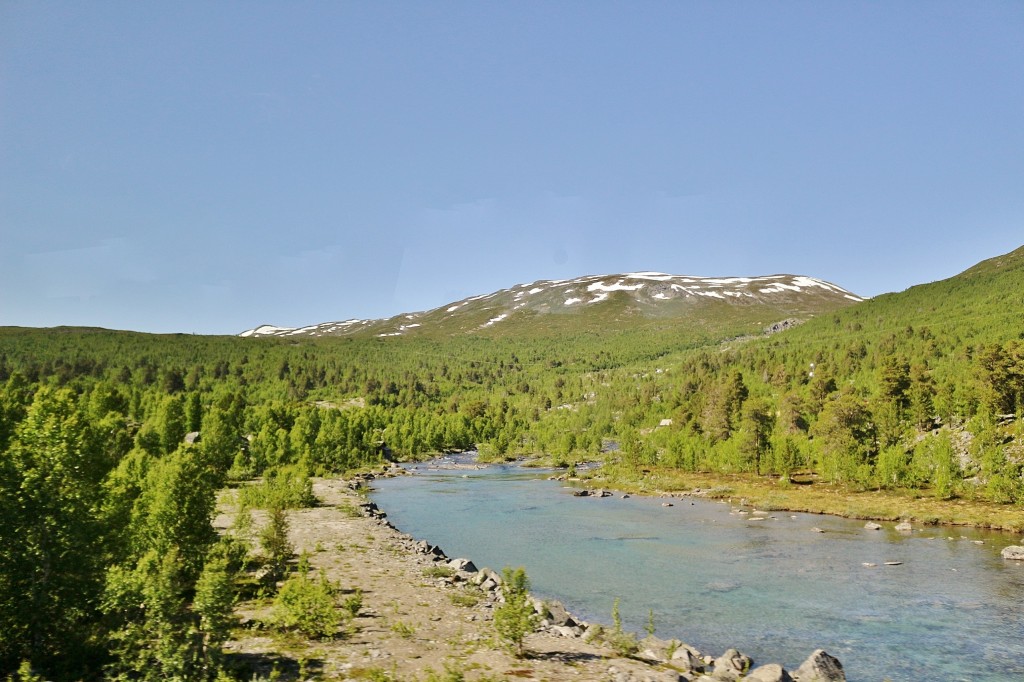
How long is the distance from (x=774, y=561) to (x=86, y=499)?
41.9 meters

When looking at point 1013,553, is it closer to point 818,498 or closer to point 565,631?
point 818,498

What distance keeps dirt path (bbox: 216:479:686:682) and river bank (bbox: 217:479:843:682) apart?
0.13ft

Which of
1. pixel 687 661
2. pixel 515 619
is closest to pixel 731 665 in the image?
pixel 687 661

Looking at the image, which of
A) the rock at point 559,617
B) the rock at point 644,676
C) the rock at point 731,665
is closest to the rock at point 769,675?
the rock at point 731,665

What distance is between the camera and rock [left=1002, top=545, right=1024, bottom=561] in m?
40.2

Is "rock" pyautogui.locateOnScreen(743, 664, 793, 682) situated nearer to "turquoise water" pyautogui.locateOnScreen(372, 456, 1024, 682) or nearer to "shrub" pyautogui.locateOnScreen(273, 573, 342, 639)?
"turquoise water" pyautogui.locateOnScreen(372, 456, 1024, 682)

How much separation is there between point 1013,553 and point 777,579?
19139 millimetres

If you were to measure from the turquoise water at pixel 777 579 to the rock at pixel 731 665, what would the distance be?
1766 millimetres

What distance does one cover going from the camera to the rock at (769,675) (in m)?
20.3

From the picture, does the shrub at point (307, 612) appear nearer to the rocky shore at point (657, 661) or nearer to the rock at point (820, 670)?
the rocky shore at point (657, 661)

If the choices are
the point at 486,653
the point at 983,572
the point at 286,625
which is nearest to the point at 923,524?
the point at 983,572

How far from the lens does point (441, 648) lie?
21750 mm

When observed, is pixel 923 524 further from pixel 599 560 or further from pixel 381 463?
pixel 381 463

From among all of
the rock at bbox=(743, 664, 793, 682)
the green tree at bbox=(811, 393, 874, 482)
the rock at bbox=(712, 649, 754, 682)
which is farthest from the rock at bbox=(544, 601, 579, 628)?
the green tree at bbox=(811, 393, 874, 482)
